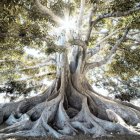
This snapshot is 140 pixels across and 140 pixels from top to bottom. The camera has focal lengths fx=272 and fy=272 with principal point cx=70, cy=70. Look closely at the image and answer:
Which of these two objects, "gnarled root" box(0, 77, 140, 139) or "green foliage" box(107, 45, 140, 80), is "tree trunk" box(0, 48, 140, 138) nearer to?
"gnarled root" box(0, 77, 140, 139)

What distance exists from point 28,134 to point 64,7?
5.70 meters

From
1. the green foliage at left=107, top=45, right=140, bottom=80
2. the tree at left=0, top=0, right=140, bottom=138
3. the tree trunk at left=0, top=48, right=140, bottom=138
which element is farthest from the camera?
the green foliage at left=107, top=45, right=140, bottom=80

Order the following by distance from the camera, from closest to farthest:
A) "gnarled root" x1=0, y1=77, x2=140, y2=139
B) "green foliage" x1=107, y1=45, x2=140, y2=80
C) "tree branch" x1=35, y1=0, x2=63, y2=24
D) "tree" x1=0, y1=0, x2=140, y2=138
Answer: "gnarled root" x1=0, y1=77, x2=140, y2=139
"tree" x1=0, y1=0, x2=140, y2=138
"tree branch" x1=35, y1=0, x2=63, y2=24
"green foliage" x1=107, y1=45, x2=140, y2=80

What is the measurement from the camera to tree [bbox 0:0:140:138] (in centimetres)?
913

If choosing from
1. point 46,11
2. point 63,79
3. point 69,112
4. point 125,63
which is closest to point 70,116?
point 69,112

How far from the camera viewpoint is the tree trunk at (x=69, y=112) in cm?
892

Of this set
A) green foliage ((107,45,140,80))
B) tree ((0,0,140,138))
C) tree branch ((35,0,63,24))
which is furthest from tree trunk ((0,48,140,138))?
green foliage ((107,45,140,80))

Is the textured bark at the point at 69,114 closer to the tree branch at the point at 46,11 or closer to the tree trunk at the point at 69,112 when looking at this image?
the tree trunk at the point at 69,112

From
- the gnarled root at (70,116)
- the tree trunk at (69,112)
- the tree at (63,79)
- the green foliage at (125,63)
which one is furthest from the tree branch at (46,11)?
the green foliage at (125,63)

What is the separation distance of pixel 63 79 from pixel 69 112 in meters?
1.60

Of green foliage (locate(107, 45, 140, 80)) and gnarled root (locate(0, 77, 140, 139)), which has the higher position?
green foliage (locate(107, 45, 140, 80))

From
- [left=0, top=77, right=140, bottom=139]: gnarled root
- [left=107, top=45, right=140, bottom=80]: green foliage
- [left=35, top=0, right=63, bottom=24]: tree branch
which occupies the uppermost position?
[left=35, top=0, right=63, bottom=24]: tree branch

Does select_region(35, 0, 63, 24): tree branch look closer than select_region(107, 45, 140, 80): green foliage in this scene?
Yes

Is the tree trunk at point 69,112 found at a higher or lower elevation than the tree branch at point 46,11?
lower
